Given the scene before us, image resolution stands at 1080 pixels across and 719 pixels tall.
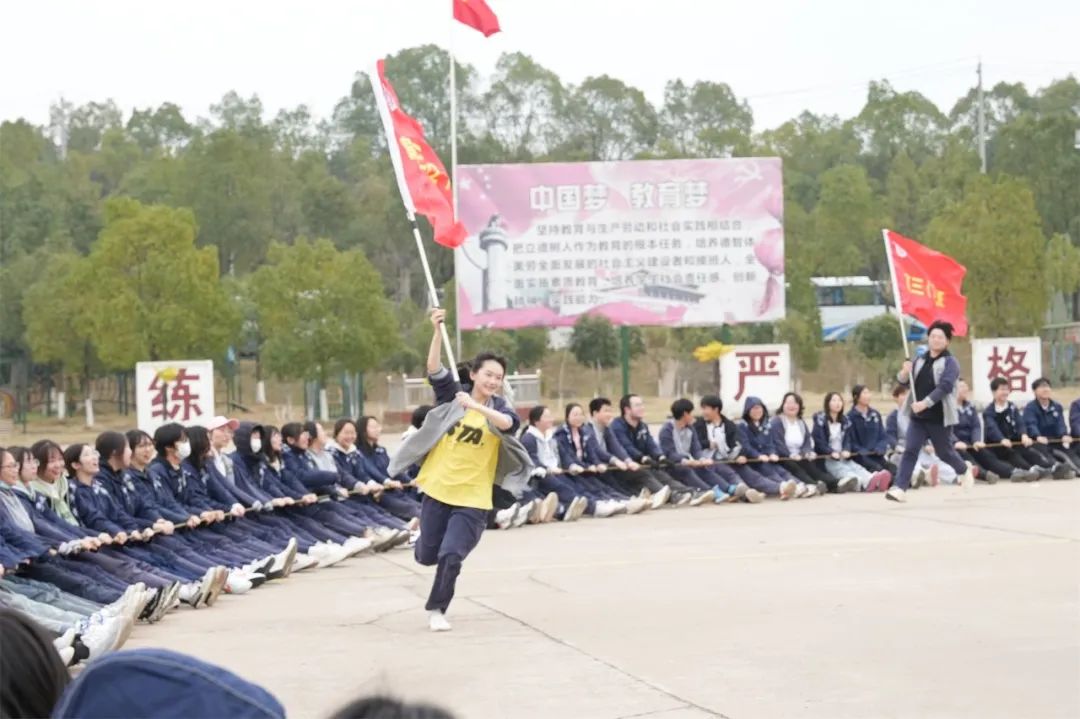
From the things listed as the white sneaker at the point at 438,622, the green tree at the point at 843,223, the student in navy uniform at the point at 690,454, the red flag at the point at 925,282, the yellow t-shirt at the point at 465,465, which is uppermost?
the green tree at the point at 843,223

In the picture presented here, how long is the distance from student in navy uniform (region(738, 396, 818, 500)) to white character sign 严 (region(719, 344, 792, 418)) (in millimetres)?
4879

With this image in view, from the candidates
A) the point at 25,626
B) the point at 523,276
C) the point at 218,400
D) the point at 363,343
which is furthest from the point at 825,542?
the point at 218,400

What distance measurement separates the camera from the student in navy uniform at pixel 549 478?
1702cm

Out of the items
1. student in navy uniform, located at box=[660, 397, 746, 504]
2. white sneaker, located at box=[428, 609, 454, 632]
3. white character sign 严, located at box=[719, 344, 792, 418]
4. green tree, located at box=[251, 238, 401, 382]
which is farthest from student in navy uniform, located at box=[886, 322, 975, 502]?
green tree, located at box=[251, 238, 401, 382]

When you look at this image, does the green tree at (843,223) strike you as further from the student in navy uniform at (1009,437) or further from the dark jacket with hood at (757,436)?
the dark jacket with hood at (757,436)

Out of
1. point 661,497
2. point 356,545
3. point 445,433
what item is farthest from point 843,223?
point 445,433

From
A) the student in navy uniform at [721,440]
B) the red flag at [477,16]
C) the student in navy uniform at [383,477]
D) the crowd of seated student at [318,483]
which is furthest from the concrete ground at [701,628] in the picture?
the red flag at [477,16]

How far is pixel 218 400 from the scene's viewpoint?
51.7m

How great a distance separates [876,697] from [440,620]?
116 inches

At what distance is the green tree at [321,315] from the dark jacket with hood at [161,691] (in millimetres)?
39314

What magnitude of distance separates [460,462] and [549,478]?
307 inches

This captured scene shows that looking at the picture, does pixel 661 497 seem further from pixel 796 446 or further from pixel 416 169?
pixel 416 169

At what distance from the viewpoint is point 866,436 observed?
1992cm

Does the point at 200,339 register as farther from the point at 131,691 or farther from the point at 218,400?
the point at 131,691
